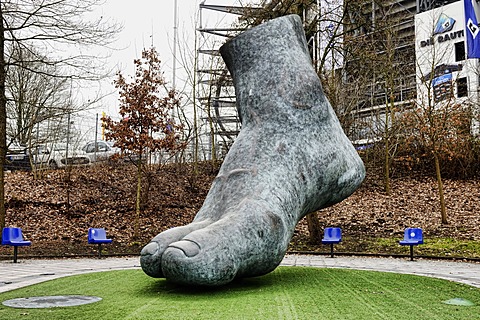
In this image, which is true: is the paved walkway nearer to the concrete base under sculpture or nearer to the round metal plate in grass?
the round metal plate in grass

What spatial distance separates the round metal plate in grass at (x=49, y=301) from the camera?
5.85 metres

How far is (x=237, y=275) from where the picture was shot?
679 cm

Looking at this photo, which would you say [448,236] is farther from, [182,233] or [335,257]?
[182,233]

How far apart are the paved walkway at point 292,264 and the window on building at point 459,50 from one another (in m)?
28.2

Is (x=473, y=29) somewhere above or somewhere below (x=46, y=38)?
above

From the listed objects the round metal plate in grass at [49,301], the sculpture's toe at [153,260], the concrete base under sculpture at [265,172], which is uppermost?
the concrete base under sculpture at [265,172]

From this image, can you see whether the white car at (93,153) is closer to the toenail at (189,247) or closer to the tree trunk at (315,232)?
the tree trunk at (315,232)

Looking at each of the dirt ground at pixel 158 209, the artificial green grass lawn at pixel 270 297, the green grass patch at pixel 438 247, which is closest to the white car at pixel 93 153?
the dirt ground at pixel 158 209

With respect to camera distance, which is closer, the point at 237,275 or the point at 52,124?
the point at 237,275

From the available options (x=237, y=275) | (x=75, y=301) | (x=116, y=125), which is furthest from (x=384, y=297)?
(x=116, y=125)

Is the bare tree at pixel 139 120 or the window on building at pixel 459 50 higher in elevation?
the window on building at pixel 459 50

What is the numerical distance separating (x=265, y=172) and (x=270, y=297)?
201 centimetres

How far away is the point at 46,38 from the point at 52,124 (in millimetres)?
10788

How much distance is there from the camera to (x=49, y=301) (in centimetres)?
618
